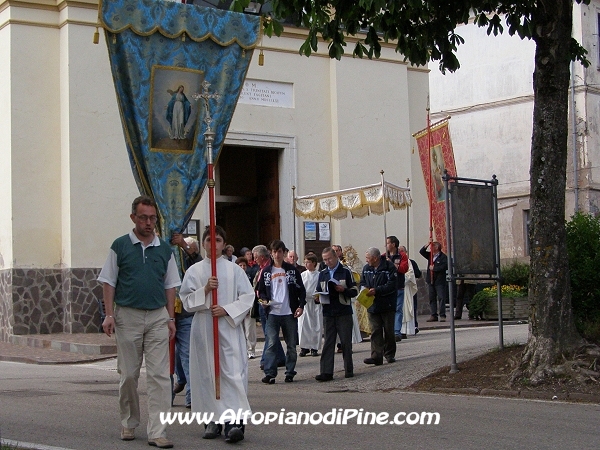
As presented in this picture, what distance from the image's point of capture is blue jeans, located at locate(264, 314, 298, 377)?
13.7 m

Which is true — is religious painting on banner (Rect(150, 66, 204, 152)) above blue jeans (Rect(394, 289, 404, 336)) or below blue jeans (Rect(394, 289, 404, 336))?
above

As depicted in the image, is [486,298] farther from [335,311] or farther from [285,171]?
[335,311]

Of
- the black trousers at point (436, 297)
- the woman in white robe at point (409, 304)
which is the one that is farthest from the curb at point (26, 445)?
the black trousers at point (436, 297)

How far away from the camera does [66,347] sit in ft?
62.0

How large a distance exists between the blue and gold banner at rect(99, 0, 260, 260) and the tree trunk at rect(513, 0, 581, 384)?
3.96 meters

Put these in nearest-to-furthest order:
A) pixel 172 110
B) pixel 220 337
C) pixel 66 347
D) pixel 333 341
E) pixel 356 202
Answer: pixel 220 337, pixel 172 110, pixel 333 341, pixel 66 347, pixel 356 202

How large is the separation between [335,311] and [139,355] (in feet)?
18.9

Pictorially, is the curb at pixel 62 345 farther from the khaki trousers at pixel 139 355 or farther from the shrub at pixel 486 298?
the khaki trousers at pixel 139 355

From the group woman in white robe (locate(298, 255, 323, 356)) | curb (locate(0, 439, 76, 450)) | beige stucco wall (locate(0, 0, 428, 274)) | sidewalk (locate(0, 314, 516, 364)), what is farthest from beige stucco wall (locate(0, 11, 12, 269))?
curb (locate(0, 439, 76, 450))

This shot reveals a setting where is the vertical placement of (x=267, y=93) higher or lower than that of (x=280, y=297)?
higher

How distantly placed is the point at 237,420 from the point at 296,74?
16.5 m

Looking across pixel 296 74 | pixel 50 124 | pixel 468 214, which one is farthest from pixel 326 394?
pixel 296 74

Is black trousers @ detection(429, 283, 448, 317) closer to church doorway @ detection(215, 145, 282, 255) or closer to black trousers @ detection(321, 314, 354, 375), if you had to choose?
church doorway @ detection(215, 145, 282, 255)

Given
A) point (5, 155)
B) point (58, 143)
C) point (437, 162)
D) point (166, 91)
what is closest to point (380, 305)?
point (166, 91)
